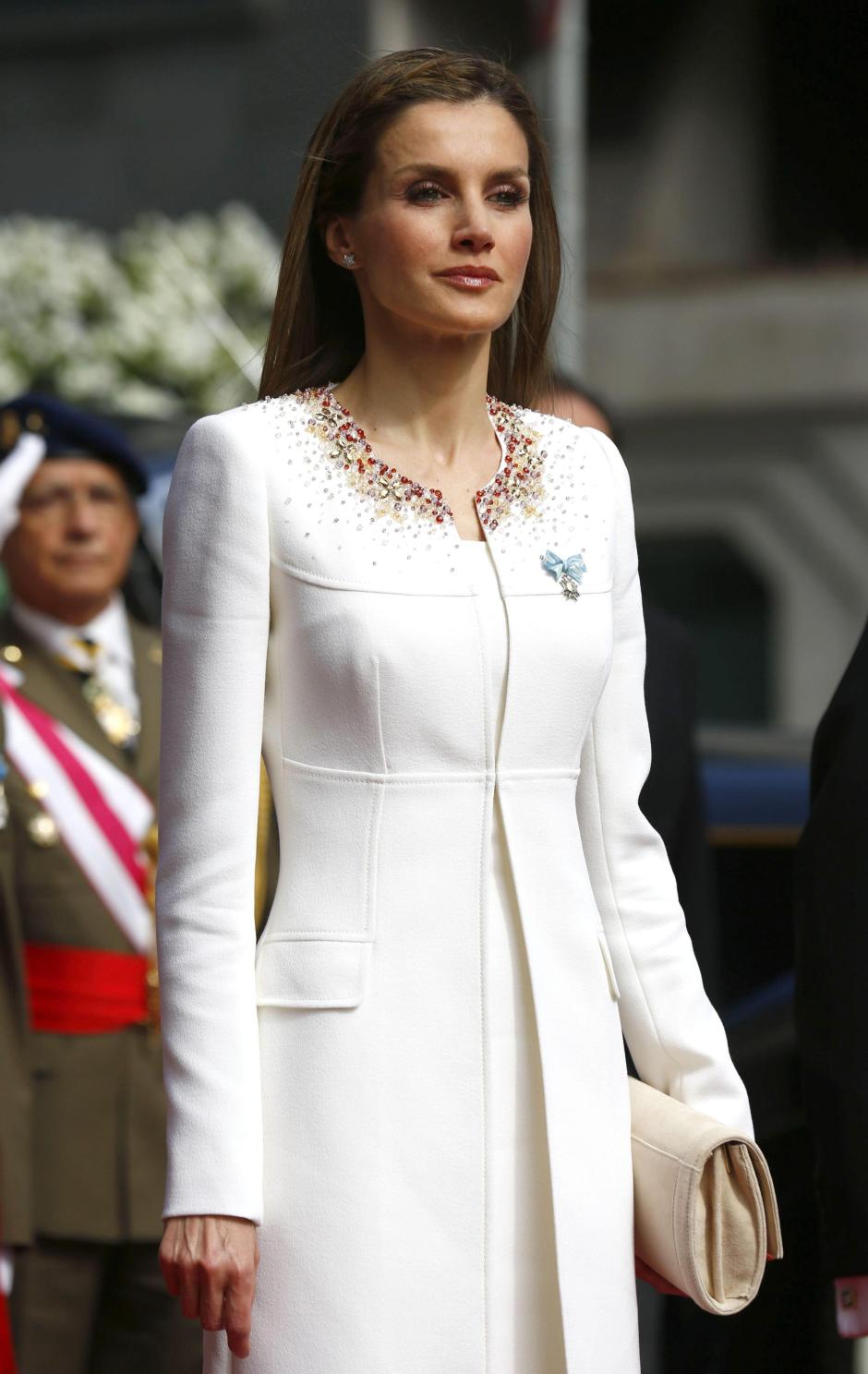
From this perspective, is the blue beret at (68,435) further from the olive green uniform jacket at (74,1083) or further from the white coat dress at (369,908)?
the white coat dress at (369,908)

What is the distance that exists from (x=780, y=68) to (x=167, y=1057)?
10633 millimetres

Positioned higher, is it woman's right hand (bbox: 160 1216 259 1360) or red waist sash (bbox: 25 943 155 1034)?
red waist sash (bbox: 25 943 155 1034)

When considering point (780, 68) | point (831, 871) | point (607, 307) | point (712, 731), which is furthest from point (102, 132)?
point (831, 871)

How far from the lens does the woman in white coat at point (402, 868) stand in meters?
2.30

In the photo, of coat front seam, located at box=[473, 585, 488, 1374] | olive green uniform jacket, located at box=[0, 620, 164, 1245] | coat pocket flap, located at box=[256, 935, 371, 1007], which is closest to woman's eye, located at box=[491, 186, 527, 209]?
coat front seam, located at box=[473, 585, 488, 1374]

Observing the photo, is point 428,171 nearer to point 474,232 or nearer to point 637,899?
point 474,232

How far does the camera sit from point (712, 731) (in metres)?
4.96

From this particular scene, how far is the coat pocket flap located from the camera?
231 cm

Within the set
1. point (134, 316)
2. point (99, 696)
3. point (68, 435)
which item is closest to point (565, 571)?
point (99, 696)

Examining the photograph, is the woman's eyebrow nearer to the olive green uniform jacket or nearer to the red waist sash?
the olive green uniform jacket

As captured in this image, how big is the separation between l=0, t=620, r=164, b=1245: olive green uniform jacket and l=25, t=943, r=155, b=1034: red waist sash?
2cm

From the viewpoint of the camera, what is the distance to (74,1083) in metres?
4.22

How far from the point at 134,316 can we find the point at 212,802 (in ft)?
20.3

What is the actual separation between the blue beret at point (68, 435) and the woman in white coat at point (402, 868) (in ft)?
7.69
